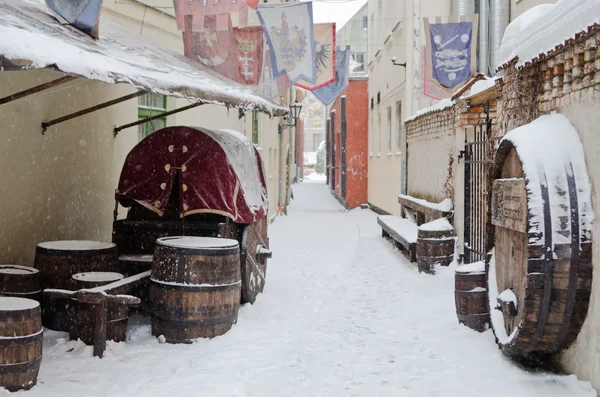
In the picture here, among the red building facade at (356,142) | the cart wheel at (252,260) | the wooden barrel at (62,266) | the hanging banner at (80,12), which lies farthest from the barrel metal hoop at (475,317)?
the red building facade at (356,142)

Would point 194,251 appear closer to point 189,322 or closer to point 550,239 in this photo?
point 189,322

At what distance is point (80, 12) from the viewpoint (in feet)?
17.5

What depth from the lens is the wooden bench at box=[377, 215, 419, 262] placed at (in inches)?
394

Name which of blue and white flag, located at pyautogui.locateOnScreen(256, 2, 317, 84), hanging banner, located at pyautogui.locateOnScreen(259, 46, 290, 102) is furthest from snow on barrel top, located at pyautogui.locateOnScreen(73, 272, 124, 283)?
hanging banner, located at pyautogui.locateOnScreen(259, 46, 290, 102)

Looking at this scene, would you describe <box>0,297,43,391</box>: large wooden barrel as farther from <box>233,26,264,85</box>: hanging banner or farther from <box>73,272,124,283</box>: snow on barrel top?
<box>233,26,264,85</box>: hanging banner

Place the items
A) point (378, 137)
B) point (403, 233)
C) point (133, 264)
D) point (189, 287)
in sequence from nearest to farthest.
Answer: point (189, 287), point (133, 264), point (403, 233), point (378, 137)

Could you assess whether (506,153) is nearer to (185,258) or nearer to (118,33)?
(185,258)

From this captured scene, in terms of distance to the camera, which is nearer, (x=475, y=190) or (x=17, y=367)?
(x=17, y=367)

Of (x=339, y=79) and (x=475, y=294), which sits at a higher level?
(x=339, y=79)

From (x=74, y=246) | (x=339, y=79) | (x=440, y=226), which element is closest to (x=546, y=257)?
(x=74, y=246)

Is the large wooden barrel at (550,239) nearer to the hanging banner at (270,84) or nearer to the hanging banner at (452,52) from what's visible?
the hanging banner at (452,52)

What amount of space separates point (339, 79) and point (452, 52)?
24.8 feet

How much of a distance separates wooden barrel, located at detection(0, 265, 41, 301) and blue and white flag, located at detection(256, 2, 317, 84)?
6347 millimetres

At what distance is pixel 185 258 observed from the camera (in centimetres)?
546
